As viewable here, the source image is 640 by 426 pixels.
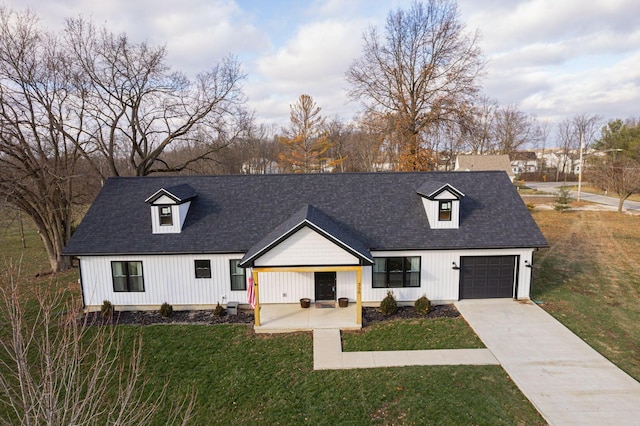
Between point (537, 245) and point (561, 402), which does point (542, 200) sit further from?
point (561, 402)

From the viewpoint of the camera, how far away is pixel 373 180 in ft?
64.2

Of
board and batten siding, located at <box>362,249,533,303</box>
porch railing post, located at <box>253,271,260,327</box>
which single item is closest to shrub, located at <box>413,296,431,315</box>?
board and batten siding, located at <box>362,249,533,303</box>

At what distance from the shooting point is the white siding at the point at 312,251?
48.6 ft

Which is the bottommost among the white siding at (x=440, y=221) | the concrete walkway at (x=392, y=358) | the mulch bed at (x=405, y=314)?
the concrete walkway at (x=392, y=358)

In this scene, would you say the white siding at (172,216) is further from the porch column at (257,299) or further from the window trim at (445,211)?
the window trim at (445,211)

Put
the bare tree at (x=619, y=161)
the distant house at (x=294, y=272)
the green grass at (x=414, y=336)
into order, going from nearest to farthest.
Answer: the green grass at (x=414, y=336), the distant house at (x=294, y=272), the bare tree at (x=619, y=161)

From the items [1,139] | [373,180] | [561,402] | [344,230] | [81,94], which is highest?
[81,94]

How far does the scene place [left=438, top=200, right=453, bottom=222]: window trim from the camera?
1722 centimetres

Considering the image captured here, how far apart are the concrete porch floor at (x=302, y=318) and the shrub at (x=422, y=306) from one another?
2.72m

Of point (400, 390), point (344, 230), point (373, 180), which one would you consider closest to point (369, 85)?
point (373, 180)

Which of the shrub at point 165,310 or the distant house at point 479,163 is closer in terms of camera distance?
the shrub at point 165,310

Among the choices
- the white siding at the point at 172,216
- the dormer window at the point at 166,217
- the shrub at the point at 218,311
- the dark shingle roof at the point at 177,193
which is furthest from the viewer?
the dormer window at the point at 166,217

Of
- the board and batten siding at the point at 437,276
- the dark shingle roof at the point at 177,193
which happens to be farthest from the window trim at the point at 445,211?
the dark shingle roof at the point at 177,193

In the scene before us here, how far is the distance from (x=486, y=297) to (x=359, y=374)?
28.0ft
